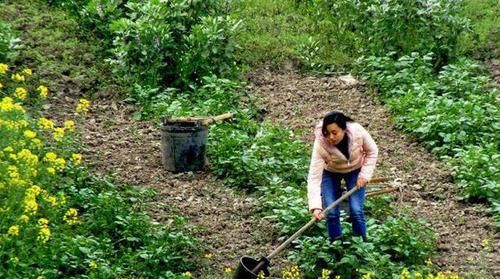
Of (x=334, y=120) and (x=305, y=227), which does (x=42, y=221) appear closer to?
(x=305, y=227)

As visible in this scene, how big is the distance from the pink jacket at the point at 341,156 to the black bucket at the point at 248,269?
0.59 meters

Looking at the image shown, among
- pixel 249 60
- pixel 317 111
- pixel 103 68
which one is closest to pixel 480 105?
pixel 317 111

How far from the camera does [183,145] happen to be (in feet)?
25.7

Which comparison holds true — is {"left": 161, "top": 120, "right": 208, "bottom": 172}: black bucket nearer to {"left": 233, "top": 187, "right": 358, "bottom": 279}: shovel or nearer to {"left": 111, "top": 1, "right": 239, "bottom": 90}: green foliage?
{"left": 111, "top": 1, "right": 239, "bottom": 90}: green foliage

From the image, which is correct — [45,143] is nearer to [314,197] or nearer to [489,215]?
[314,197]

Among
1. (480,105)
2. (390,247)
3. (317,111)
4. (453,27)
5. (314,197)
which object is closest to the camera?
(314,197)

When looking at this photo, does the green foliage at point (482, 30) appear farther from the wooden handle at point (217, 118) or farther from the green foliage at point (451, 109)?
the wooden handle at point (217, 118)

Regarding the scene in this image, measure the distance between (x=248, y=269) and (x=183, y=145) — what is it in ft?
8.13

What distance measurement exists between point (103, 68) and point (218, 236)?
13.8 ft

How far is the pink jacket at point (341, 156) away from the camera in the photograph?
579 cm

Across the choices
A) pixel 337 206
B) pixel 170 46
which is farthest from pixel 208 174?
pixel 170 46

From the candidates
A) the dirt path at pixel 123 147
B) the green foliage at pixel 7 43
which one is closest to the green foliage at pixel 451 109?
the dirt path at pixel 123 147

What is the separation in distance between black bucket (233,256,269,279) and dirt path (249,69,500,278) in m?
1.41

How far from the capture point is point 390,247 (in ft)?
19.8
